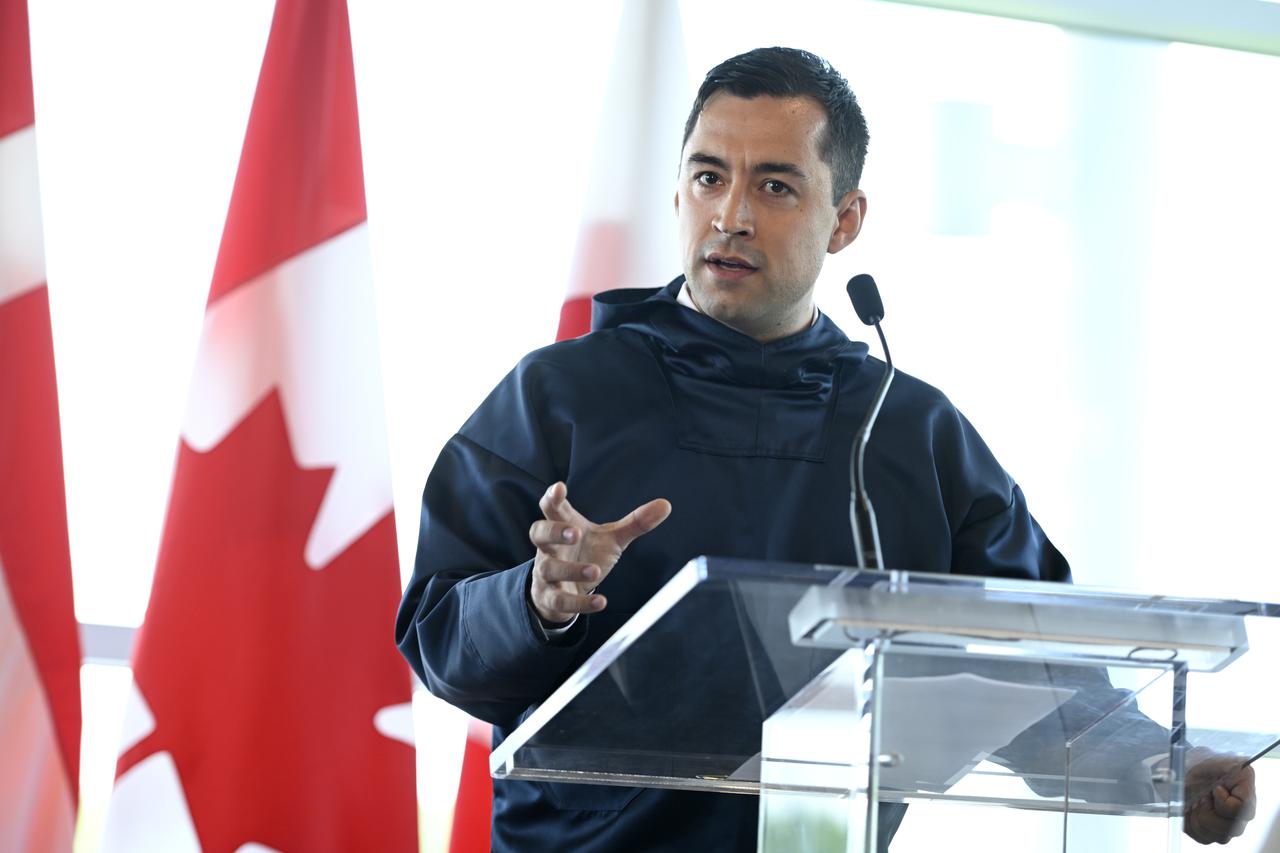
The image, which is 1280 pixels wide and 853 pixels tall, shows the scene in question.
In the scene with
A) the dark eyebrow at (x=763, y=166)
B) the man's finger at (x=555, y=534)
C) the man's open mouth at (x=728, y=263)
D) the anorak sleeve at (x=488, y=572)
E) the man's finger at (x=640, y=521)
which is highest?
the dark eyebrow at (x=763, y=166)

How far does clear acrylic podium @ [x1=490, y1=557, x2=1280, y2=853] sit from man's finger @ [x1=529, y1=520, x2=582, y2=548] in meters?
Result: 0.15

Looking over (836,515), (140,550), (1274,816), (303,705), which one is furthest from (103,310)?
(1274,816)

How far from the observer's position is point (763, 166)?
7.13 feet

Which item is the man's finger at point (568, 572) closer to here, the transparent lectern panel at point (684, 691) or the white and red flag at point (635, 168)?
the transparent lectern panel at point (684, 691)

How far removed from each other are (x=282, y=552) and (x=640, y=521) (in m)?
1.46

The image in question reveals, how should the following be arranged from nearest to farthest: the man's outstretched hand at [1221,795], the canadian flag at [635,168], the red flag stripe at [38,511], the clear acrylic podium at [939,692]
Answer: the clear acrylic podium at [939,692] < the man's outstretched hand at [1221,795] < the red flag stripe at [38,511] < the canadian flag at [635,168]

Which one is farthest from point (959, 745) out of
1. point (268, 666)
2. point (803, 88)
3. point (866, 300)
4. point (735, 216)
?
point (268, 666)

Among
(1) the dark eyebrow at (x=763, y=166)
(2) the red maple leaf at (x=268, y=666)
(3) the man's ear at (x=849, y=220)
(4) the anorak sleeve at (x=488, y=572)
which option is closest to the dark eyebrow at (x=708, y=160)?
(1) the dark eyebrow at (x=763, y=166)

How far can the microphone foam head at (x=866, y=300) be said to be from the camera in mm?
1582

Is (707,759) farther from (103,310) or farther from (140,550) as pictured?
(103,310)

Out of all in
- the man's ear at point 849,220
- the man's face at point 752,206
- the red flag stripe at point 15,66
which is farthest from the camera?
the red flag stripe at point 15,66

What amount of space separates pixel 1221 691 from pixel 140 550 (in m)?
2.06

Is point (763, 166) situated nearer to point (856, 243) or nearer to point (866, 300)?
point (866, 300)

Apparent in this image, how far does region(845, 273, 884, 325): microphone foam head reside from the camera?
1.58 metres
